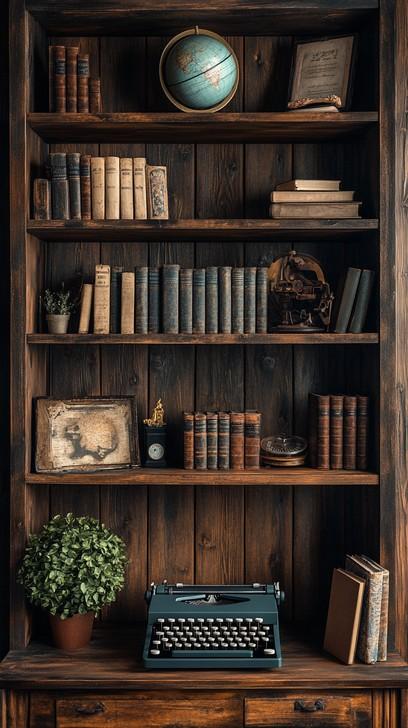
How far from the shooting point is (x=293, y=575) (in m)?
2.60

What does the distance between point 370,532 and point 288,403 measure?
469 mm

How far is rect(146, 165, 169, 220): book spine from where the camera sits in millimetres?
2344

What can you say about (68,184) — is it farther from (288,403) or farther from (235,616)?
(235,616)

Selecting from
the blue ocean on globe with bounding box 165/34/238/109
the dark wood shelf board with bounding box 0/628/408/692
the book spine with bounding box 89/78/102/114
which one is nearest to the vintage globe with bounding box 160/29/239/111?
the blue ocean on globe with bounding box 165/34/238/109

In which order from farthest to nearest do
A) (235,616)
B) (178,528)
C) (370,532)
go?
(178,528)
(370,532)
(235,616)

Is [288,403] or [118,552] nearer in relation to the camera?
[118,552]

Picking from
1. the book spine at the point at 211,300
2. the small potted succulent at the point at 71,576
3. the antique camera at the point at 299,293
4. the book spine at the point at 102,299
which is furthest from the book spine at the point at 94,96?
the small potted succulent at the point at 71,576

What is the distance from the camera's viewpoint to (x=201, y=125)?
91.9 inches

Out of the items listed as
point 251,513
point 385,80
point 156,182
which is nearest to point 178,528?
point 251,513

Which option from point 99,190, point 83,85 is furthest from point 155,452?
point 83,85

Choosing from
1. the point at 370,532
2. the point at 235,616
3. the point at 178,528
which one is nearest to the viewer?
the point at 235,616

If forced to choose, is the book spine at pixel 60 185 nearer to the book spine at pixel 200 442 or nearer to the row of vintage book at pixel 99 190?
the row of vintage book at pixel 99 190

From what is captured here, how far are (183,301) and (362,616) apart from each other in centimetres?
101

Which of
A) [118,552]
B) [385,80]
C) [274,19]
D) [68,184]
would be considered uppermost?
[274,19]
